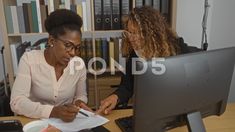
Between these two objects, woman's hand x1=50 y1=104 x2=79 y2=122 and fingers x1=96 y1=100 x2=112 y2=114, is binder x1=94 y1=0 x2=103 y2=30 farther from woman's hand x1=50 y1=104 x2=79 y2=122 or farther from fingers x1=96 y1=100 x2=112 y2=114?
woman's hand x1=50 y1=104 x2=79 y2=122

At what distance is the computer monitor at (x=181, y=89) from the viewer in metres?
0.85

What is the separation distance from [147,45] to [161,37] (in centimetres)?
10

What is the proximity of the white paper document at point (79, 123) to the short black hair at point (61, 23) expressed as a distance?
48 centimetres

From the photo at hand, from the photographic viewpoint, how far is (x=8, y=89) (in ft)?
8.03

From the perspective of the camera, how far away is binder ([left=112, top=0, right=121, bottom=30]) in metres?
2.34

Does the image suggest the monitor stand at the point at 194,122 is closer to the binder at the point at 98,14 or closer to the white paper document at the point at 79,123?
the white paper document at the point at 79,123

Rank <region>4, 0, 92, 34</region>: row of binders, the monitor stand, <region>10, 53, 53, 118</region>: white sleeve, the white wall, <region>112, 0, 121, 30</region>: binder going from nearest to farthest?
the monitor stand, <region>10, 53, 53, 118</region>: white sleeve, <region>4, 0, 92, 34</region>: row of binders, <region>112, 0, 121, 30</region>: binder, the white wall

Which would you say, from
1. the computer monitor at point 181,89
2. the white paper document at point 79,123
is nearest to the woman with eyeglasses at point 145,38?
the white paper document at point 79,123

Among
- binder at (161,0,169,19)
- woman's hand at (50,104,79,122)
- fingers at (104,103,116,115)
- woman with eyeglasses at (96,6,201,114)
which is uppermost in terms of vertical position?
binder at (161,0,169,19)

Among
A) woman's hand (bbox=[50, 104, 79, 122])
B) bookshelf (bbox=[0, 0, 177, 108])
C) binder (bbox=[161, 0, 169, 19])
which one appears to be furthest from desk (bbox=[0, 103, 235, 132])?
binder (bbox=[161, 0, 169, 19])

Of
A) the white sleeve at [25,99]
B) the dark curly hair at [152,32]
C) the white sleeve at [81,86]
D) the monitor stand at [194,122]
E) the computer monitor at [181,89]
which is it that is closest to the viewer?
the computer monitor at [181,89]

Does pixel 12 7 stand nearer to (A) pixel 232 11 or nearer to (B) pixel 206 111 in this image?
(B) pixel 206 111

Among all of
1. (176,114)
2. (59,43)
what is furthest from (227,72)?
(59,43)

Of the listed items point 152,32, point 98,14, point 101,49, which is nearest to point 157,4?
point 98,14
